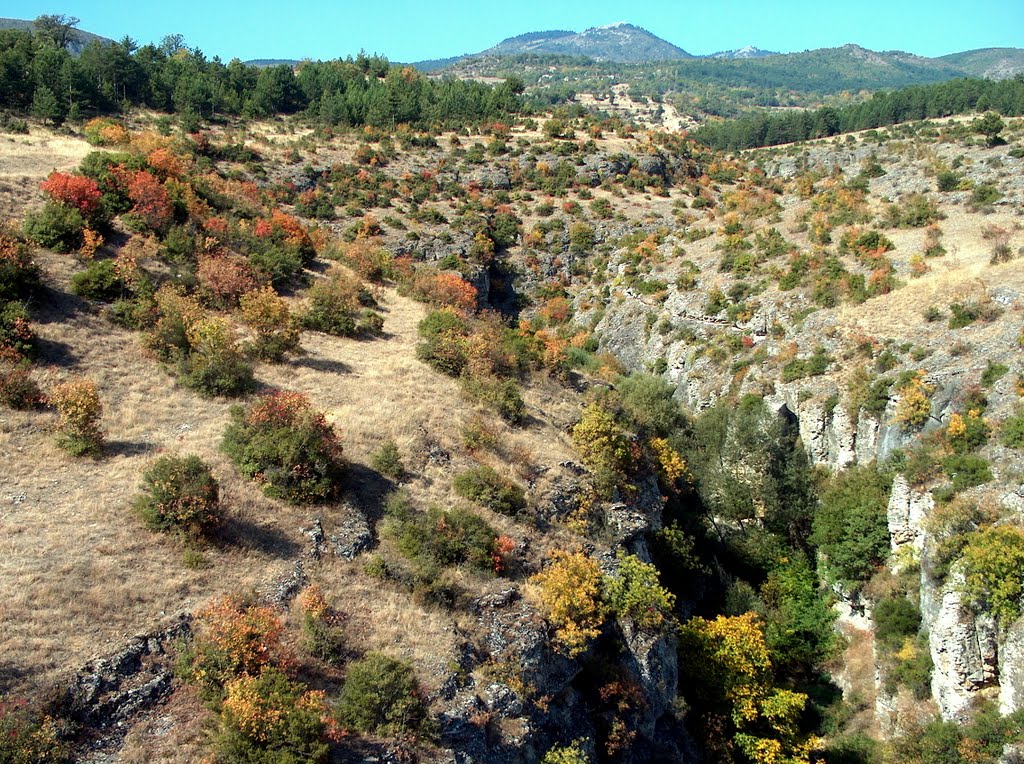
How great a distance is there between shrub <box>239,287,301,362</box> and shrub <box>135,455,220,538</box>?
10.2 metres

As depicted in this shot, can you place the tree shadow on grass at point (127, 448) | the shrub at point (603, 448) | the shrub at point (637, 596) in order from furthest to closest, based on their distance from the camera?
the shrub at point (603, 448), the shrub at point (637, 596), the tree shadow on grass at point (127, 448)

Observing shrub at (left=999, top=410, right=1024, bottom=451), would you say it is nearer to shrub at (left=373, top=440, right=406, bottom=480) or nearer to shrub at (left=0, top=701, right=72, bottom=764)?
shrub at (left=373, top=440, right=406, bottom=480)

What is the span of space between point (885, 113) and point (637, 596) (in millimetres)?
89117

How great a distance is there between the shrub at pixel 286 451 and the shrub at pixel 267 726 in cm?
725

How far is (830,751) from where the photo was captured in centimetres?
2550

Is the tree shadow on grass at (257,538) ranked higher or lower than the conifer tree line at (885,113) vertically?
lower

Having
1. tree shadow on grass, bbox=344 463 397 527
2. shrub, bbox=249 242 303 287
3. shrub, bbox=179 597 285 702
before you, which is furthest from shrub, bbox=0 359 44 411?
shrub, bbox=249 242 303 287

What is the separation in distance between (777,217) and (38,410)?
51.9 m

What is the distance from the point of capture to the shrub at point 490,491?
23703 millimetres

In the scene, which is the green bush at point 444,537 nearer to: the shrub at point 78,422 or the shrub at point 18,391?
the shrub at point 78,422

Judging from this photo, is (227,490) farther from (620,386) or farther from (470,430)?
(620,386)

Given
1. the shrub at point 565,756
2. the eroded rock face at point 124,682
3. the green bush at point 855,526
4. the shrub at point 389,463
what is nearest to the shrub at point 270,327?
the shrub at point 389,463

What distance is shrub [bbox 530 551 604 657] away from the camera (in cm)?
1989

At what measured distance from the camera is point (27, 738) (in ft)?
40.7
